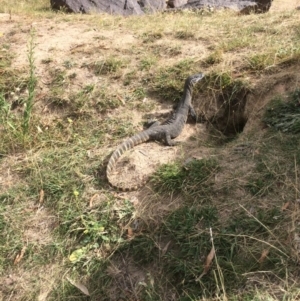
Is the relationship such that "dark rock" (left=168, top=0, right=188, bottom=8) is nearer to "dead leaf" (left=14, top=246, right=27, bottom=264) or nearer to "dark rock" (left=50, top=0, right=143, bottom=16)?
"dark rock" (left=50, top=0, right=143, bottom=16)

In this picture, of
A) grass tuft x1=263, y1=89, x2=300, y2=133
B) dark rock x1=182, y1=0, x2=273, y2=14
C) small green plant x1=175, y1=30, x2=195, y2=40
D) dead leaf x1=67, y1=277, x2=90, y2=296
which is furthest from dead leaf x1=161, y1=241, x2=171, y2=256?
dark rock x1=182, y1=0, x2=273, y2=14

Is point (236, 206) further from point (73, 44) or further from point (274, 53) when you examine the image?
point (73, 44)

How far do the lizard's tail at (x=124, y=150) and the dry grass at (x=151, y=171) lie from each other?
0.10 meters

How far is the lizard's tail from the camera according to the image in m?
4.44

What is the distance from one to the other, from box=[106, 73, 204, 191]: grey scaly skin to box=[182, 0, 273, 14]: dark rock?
6.56 meters

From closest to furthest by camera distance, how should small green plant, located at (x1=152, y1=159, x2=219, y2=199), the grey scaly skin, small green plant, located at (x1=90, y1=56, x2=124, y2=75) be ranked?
small green plant, located at (x1=152, y1=159, x2=219, y2=199) → the grey scaly skin → small green plant, located at (x1=90, y1=56, x2=124, y2=75)

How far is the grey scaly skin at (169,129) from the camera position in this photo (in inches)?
197

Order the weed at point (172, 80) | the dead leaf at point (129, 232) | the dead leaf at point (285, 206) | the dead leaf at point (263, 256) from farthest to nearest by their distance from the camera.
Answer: the weed at point (172, 80) < the dead leaf at point (129, 232) < the dead leaf at point (285, 206) < the dead leaf at point (263, 256)

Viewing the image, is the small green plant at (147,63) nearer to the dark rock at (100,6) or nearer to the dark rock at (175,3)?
the dark rock at (100,6)

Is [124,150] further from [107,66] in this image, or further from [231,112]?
[107,66]

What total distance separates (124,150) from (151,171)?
0.64 metres

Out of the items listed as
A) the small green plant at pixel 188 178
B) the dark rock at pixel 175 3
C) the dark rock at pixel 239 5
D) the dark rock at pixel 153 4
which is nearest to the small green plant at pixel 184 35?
the small green plant at pixel 188 178

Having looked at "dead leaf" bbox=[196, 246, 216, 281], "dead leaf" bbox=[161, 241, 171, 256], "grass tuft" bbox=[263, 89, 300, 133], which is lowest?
"dead leaf" bbox=[161, 241, 171, 256]

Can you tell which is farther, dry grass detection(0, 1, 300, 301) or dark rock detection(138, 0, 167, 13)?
dark rock detection(138, 0, 167, 13)
